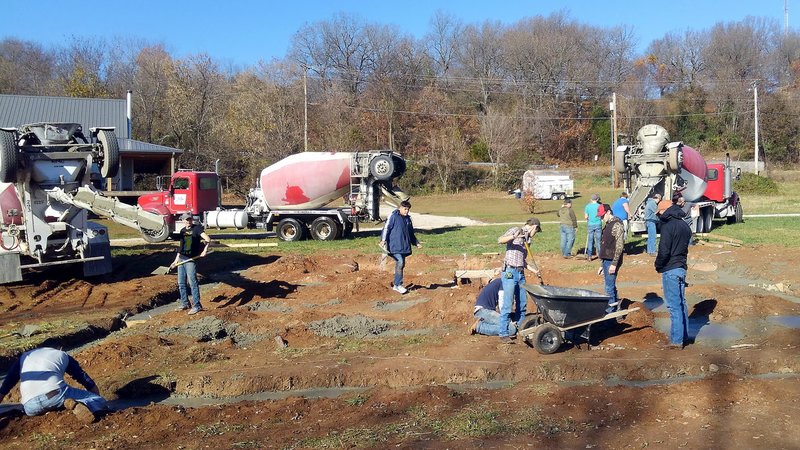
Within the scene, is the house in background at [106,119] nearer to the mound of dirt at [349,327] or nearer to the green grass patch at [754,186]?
the mound of dirt at [349,327]

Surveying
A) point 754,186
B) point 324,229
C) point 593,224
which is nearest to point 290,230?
point 324,229

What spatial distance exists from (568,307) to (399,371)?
233 centimetres

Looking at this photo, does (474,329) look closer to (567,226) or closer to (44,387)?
(44,387)

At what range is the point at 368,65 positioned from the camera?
77.4m

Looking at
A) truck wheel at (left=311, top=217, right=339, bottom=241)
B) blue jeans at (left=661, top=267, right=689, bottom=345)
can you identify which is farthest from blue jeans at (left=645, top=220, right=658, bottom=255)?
truck wheel at (left=311, top=217, right=339, bottom=241)

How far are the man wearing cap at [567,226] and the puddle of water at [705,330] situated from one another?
7.45 m

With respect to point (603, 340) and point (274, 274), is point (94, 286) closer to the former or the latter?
point (274, 274)

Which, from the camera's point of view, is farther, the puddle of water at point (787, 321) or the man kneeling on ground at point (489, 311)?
the puddle of water at point (787, 321)

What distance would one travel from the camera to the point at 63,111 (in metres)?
44.3

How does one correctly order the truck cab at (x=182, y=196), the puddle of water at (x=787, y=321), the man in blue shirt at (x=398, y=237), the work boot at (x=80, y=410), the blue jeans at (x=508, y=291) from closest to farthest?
1. the work boot at (x=80, y=410)
2. the blue jeans at (x=508, y=291)
3. the puddle of water at (x=787, y=321)
4. the man in blue shirt at (x=398, y=237)
5. the truck cab at (x=182, y=196)

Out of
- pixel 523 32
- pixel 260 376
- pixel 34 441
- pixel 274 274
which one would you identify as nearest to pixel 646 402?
pixel 260 376

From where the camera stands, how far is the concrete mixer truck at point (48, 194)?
15.4 metres

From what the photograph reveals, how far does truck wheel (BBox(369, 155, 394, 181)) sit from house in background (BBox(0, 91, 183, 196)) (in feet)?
62.6

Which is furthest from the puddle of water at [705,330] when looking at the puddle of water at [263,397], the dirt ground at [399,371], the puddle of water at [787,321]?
the puddle of water at [263,397]
